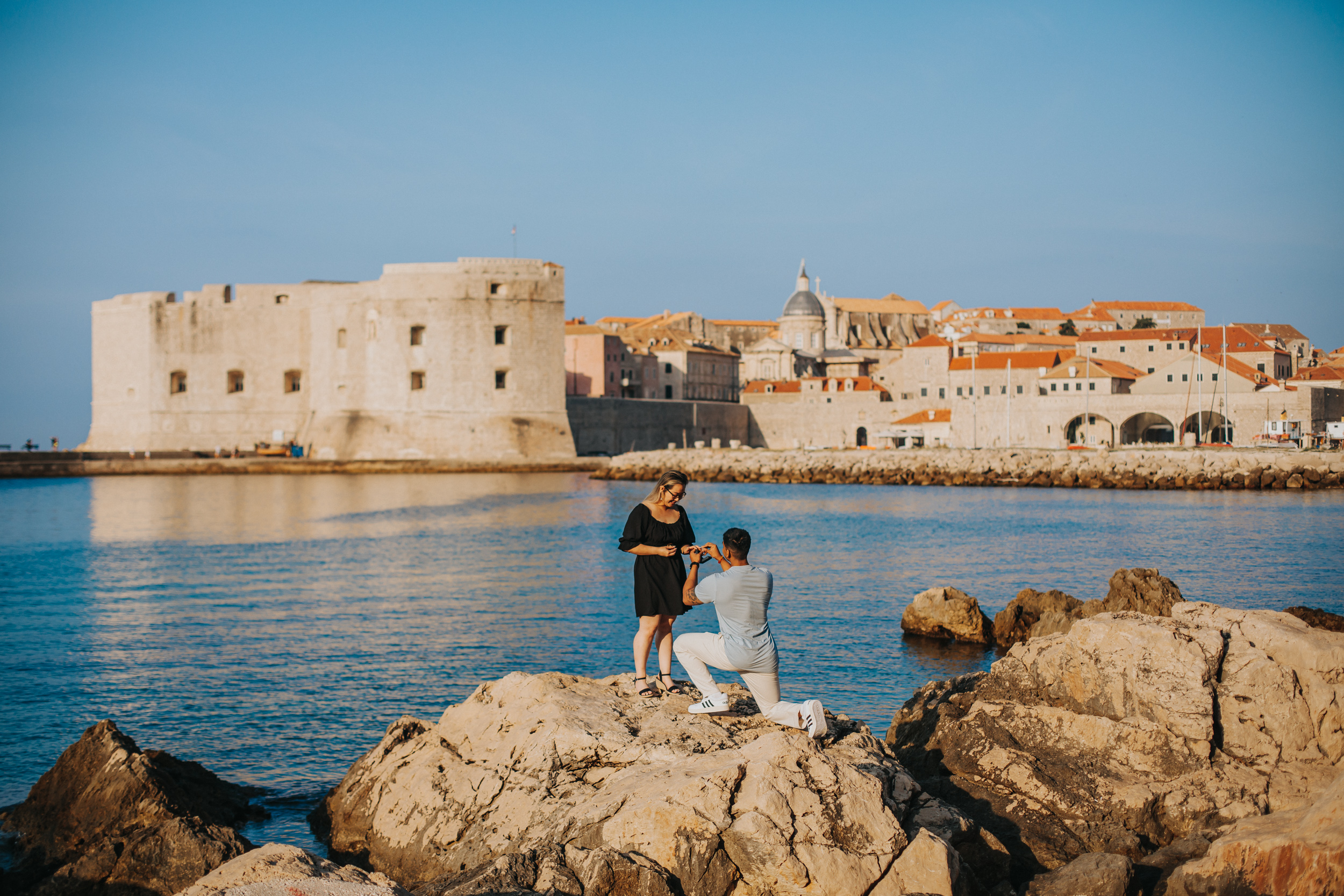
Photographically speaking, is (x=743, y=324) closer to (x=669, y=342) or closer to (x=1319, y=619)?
(x=669, y=342)

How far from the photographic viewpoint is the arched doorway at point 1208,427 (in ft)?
114

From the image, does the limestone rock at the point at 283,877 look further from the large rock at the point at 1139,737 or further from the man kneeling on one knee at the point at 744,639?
the large rock at the point at 1139,737

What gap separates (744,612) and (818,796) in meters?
0.69

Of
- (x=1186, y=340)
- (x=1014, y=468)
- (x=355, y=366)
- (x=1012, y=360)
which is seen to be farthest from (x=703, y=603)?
(x=1186, y=340)

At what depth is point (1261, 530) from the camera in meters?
16.7

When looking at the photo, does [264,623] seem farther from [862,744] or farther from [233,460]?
[233,460]

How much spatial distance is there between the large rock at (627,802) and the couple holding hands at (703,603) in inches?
4.0

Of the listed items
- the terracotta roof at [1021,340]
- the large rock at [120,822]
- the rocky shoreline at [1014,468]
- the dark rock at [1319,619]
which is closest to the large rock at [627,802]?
the large rock at [120,822]

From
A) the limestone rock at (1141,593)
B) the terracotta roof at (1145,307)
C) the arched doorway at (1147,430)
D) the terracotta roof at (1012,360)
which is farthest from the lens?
the terracotta roof at (1145,307)

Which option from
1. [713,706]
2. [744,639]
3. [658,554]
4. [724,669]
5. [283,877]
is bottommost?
[283,877]

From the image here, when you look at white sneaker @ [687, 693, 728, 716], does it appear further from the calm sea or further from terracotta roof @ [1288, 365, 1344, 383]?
terracotta roof @ [1288, 365, 1344, 383]

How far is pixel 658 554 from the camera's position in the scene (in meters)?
4.12

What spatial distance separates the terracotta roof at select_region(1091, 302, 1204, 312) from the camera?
66000 mm

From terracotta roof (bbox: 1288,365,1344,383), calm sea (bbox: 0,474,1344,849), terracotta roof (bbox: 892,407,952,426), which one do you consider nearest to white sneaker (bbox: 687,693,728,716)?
calm sea (bbox: 0,474,1344,849)
